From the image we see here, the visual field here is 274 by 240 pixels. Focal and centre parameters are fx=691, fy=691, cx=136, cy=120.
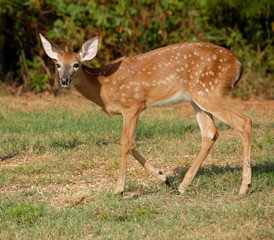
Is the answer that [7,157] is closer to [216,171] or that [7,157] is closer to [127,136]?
[127,136]

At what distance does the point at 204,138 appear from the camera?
319 inches

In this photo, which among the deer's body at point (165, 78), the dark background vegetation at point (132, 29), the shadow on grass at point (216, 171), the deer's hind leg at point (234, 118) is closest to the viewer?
the deer's hind leg at point (234, 118)

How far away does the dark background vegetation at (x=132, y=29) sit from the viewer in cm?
1528

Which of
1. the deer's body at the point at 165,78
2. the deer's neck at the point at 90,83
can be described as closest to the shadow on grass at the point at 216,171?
the deer's body at the point at 165,78

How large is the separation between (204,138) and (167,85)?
0.79 meters

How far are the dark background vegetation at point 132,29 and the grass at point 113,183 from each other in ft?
11.9

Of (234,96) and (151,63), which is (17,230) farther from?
(234,96)

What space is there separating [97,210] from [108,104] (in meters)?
1.69

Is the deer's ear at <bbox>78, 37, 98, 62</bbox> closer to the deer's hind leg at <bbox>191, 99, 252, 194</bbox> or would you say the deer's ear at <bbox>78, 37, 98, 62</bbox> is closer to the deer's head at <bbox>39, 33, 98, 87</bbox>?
the deer's head at <bbox>39, 33, 98, 87</bbox>

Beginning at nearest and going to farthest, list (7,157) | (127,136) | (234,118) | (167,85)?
(234,118)
(127,136)
(167,85)
(7,157)

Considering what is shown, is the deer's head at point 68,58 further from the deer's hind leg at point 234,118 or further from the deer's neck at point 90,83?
the deer's hind leg at point 234,118

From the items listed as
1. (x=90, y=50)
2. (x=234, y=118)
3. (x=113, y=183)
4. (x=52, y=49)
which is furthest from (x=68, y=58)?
(x=234, y=118)

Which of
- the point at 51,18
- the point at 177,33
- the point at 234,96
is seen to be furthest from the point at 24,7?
the point at 234,96

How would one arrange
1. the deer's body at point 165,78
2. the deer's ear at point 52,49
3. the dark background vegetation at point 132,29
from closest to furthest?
the deer's body at point 165,78 → the deer's ear at point 52,49 → the dark background vegetation at point 132,29
